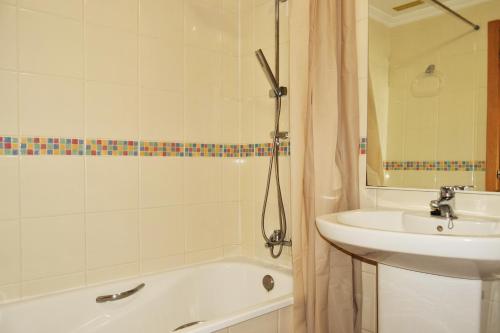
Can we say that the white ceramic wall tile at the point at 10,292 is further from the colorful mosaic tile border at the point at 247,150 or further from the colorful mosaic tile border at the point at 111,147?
the colorful mosaic tile border at the point at 247,150

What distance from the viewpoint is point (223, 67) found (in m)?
2.04

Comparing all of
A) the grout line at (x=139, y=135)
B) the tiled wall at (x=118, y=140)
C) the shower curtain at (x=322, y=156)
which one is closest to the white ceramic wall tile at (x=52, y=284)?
the tiled wall at (x=118, y=140)

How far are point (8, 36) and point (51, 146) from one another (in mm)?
465

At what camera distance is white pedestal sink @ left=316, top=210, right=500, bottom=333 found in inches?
30.9

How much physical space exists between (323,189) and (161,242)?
0.92m

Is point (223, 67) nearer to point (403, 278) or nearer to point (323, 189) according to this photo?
point (323, 189)

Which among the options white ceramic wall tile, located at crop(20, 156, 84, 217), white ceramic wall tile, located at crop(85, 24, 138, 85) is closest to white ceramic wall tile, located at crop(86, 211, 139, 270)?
white ceramic wall tile, located at crop(20, 156, 84, 217)

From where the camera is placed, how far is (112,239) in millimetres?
1609

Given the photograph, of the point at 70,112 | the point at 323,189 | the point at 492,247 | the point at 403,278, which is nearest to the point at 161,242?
the point at 70,112

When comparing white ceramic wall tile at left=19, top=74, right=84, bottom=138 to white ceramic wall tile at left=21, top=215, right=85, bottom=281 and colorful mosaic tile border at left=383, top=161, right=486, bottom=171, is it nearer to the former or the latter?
white ceramic wall tile at left=21, top=215, right=85, bottom=281

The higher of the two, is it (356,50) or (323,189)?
(356,50)

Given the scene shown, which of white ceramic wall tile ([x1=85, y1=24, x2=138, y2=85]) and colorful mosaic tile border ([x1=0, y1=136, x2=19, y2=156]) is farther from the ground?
white ceramic wall tile ([x1=85, y1=24, x2=138, y2=85])

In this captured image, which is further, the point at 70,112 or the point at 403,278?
the point at 70,112

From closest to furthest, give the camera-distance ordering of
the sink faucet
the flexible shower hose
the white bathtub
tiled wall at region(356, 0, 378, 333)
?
the sink faucet → the white bathtub → tiled wall at region(356, 0, 378, 333) → the flexible shower hose
